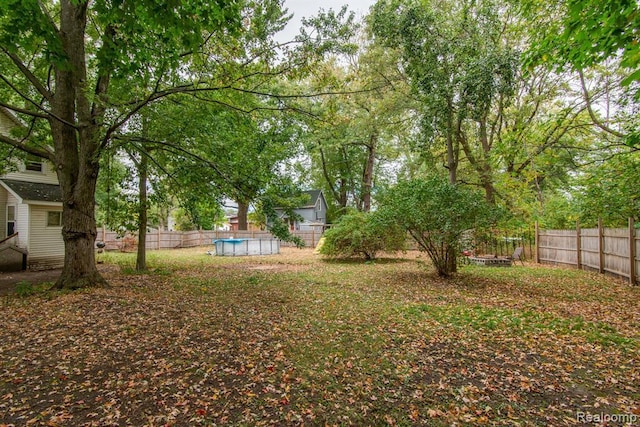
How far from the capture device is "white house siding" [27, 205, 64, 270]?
12156 millimetres

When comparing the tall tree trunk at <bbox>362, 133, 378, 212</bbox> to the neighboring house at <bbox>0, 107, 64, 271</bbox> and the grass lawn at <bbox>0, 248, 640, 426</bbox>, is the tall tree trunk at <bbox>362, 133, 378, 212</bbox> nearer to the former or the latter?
the grass lawn at <bbox>0, 248, 640, 426</bbox>

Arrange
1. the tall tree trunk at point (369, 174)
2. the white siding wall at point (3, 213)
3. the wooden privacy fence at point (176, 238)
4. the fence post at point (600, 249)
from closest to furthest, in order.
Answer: the fence post at point (600, 249)
the white siding wall at point (3, 213)
the wooden privacy fence at point (176, 238)
the tall tree trunk at point (369, 174)

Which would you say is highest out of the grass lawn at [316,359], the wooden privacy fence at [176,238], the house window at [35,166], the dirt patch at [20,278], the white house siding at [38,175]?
the house window at [35,166]

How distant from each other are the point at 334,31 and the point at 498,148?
21.7 ft

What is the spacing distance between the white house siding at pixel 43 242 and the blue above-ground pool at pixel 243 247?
717 cm

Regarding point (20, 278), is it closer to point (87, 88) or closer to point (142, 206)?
point (142, 206)

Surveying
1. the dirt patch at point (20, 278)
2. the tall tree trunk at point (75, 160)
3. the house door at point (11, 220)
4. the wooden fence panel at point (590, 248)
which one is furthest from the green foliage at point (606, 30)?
the house door at point (11, 220)

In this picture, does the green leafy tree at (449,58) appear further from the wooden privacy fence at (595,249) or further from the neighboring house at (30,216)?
the neighboring house at (30,216)


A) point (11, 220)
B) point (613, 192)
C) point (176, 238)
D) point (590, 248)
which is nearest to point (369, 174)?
point (590, 248)

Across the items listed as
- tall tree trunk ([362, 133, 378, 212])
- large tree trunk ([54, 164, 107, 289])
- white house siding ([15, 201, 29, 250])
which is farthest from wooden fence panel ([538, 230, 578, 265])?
white house siding ([15, 201, 29, 250])

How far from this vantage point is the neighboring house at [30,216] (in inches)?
470

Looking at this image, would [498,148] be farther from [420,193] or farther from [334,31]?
[334,31]

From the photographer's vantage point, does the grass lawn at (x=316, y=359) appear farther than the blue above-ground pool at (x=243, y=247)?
No

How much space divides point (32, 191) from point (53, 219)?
4.38ft
